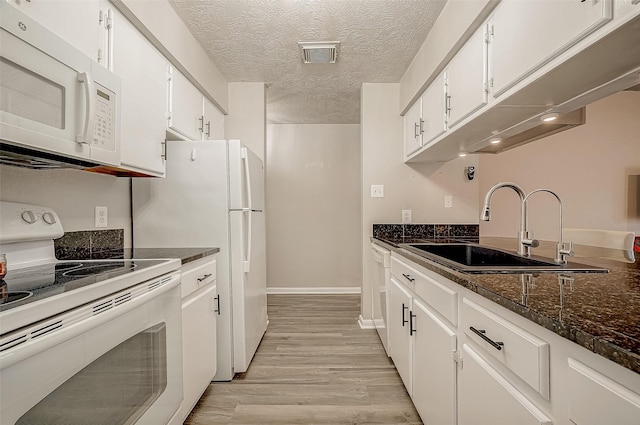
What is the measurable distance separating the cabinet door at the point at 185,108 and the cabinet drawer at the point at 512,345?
1.97m

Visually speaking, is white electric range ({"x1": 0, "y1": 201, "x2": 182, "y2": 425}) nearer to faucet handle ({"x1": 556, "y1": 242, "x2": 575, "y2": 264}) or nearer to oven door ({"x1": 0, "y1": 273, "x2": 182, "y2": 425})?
oven door ({"x1": 0, "y1": 273, "x2": 182, "y2": 425})

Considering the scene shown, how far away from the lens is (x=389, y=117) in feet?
10.4

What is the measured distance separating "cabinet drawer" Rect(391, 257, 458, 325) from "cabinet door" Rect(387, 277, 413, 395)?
0.11 meters

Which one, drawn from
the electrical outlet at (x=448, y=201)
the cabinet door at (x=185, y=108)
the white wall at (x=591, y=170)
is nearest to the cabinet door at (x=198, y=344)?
the cabinet door at (x=185, y=108)

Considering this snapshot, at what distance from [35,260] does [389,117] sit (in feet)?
9.27

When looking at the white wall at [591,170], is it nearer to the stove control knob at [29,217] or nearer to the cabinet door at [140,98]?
the cabinet door at [140,98]

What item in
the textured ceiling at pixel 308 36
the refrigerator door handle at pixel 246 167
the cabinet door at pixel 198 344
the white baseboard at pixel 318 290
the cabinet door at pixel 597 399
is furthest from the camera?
the white baseboard at pixel 318 290

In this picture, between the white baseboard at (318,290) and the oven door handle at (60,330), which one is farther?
the white baseboard at (318,290)

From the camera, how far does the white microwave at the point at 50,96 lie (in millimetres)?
897

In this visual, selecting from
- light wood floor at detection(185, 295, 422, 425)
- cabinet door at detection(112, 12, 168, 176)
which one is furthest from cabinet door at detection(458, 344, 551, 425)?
cabinet door at detection(112, 12, 168, 176)

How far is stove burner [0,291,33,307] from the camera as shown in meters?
0.78

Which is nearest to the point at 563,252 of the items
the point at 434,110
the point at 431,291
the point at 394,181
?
the point at 431,291

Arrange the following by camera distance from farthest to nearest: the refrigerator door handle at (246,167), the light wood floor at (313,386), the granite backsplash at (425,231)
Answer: the granite backsplash at (425,231)
the refrigerator door handle at (246,167)
the light wood floor at (313,386)

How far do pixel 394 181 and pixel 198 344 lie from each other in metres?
2.19
